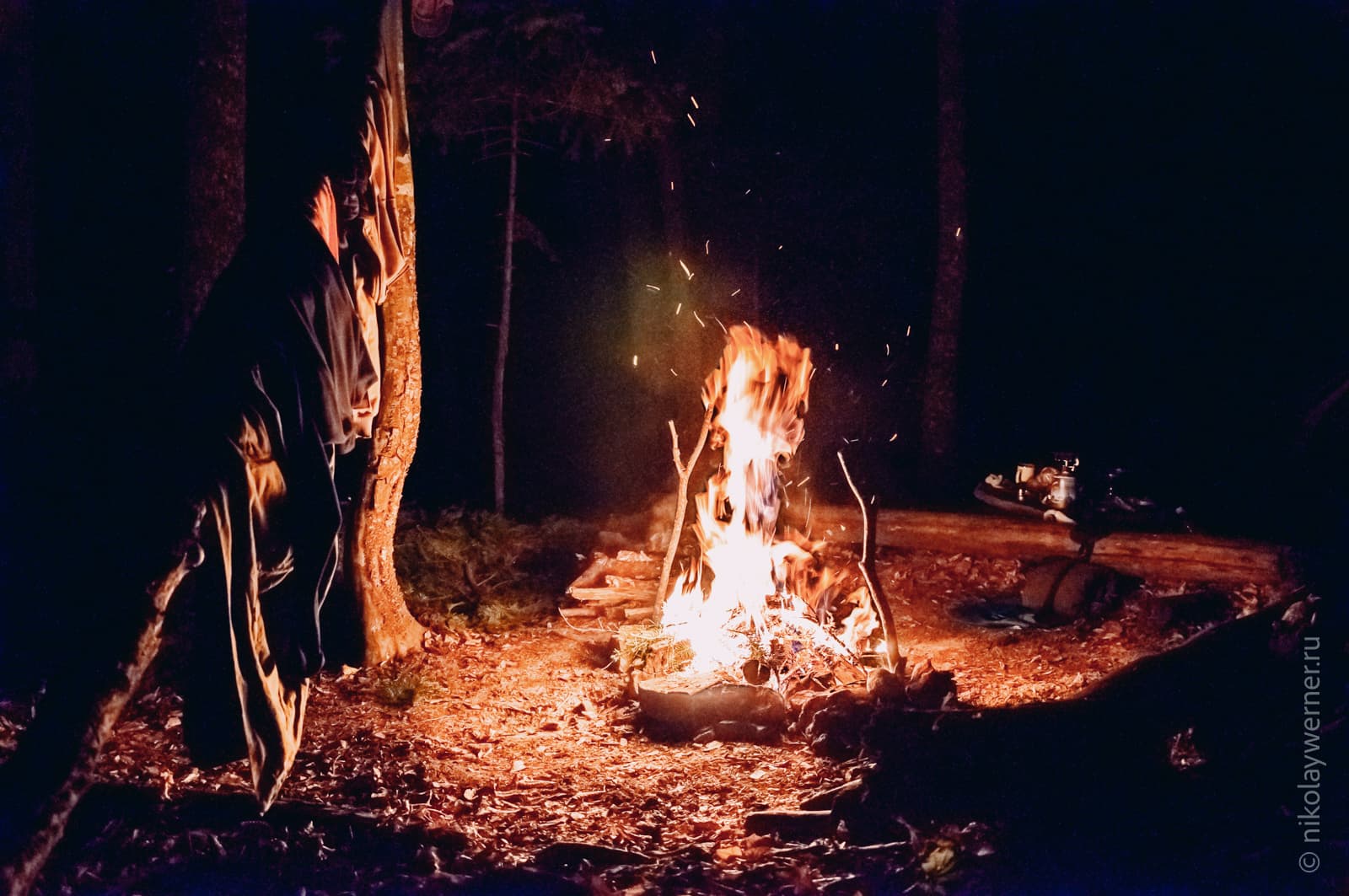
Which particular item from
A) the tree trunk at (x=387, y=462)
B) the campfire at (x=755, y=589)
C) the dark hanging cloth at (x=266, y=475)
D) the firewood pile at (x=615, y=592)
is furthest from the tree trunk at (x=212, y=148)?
the firewood pile at (x=615, y=592)

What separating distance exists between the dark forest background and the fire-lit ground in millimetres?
4880

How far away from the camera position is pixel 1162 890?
415cm

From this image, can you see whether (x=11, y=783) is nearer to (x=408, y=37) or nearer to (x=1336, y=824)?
(x=1336, y=824)

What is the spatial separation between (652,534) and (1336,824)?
20.9ft

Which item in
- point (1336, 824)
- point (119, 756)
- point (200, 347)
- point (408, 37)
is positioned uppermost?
point (408, 37)

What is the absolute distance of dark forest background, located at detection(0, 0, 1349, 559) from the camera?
513 inches

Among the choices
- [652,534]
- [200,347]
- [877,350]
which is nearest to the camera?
[200,347]

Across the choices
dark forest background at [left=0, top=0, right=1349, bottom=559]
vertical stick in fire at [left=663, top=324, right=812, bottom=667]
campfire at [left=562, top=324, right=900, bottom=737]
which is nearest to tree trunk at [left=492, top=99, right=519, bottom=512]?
dark forest background at [left=0, top=0, right=1349, bottom=559]

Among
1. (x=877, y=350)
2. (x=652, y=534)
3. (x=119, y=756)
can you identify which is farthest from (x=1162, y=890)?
(x=877, y=350)

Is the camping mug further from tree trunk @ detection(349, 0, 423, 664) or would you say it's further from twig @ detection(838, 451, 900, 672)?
tree trunk @ detection(349, 0, 423, 664)

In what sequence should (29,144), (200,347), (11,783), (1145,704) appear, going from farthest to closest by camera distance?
(29,144)
(1145,704)
(200,347)
(11,783)

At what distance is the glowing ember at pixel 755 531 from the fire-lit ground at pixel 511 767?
753 mm

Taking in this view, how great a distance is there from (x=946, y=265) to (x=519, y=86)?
5.36 m

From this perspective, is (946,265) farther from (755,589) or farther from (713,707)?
(713,707)
